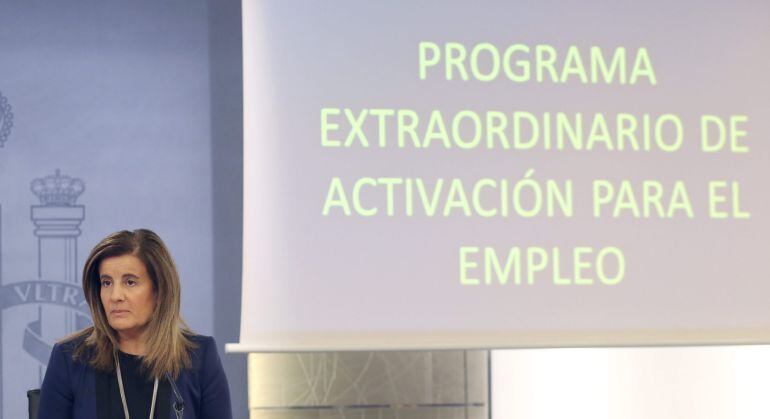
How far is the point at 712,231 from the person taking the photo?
3.74 meters

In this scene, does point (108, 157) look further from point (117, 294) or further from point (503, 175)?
point (117, 294)

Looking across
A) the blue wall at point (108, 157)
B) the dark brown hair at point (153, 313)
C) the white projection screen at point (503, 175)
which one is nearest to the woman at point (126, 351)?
the dark brown hair at point (153, 313)

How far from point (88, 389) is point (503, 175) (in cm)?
217

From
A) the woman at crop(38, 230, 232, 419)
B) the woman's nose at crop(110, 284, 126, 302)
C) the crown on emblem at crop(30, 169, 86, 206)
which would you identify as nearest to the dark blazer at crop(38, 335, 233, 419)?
the woman at crop(38, 230, 232, 419)

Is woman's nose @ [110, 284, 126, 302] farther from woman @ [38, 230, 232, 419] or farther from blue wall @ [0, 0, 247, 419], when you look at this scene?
blue wall @ [0, 0, 247, 419]

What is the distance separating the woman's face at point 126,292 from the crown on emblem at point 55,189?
2.74 m

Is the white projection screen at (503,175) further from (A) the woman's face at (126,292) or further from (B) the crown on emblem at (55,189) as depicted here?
(A) the woman's face at (126,292)

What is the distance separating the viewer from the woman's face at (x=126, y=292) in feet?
5.47

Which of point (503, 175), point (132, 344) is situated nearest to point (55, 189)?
point (503, 175)

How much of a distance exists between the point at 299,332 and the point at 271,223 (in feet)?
1.26

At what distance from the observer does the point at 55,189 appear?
4297mm

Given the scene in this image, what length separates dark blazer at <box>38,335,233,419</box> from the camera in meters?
1.68

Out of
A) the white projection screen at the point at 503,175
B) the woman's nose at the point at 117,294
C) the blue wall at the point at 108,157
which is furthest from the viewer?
the blue wall at the point at 108,157

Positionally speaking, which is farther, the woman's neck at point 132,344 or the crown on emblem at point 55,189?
the crown on emblem at point 55,189
